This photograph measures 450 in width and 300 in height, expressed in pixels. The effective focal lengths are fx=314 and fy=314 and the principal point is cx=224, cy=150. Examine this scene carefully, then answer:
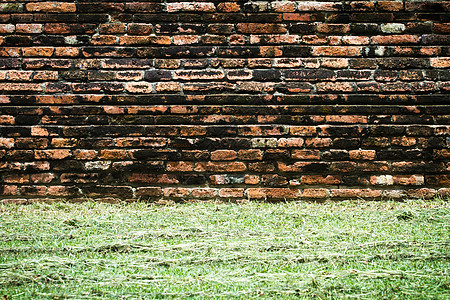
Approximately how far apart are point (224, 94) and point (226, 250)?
4.27 feet

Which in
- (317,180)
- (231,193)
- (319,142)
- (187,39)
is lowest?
(231,193)

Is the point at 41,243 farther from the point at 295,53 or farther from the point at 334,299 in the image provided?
the point at 295,53

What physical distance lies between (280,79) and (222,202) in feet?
3.65

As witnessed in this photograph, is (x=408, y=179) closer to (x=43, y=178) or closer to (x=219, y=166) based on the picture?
(x=219, y=166)

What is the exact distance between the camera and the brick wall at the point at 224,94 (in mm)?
2543

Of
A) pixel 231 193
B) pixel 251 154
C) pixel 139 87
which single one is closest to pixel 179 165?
pixel 231 193

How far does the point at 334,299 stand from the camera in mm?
1324

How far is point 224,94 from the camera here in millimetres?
2562

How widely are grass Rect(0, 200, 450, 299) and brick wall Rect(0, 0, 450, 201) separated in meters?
0.29

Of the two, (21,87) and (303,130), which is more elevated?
(21,87)

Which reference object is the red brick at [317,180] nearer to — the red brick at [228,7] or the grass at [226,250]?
the grass at [226,250]

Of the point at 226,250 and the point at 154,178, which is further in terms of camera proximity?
the point at 154,178

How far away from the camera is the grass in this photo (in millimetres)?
1400

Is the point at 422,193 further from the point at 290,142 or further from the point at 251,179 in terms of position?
the point at 251,179
